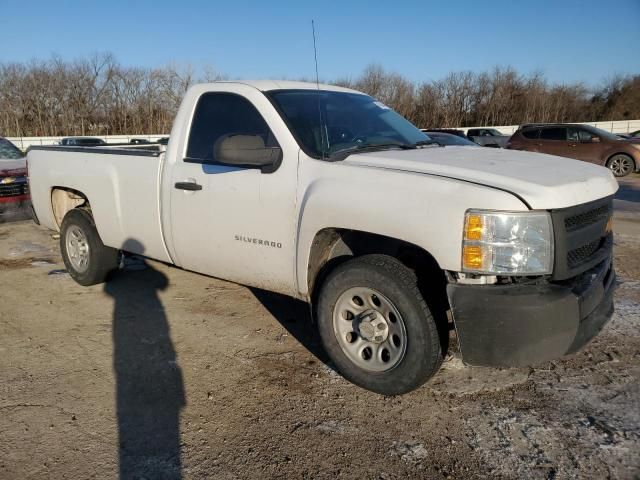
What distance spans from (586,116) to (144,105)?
141 feet

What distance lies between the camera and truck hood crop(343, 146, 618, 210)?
2.65 meters

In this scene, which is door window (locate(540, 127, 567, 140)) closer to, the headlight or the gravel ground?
the gravel ground

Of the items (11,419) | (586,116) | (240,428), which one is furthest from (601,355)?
(586,116)

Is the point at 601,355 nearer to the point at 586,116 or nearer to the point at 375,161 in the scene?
the point at 375,161

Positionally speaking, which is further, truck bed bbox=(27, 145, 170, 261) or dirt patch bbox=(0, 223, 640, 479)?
truck bed bbox=(27, 145, 170, 261)

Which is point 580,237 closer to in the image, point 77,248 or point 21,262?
point 77,248

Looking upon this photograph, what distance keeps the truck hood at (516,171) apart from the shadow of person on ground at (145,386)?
6.29 feet

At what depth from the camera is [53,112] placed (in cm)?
3862

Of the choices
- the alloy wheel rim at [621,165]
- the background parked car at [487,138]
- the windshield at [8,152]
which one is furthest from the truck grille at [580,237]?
the background parked car at [487,138]

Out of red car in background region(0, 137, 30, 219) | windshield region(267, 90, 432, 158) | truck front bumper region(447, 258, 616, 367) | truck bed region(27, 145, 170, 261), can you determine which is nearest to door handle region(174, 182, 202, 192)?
truck bed region(27, 145, 170, 261)

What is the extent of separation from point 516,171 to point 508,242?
1.77 feet

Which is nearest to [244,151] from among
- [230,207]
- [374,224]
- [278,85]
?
[230,207]

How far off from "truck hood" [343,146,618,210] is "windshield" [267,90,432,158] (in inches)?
10.1

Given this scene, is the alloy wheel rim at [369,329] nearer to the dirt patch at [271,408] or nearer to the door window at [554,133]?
the dirt patch at [271,408]
